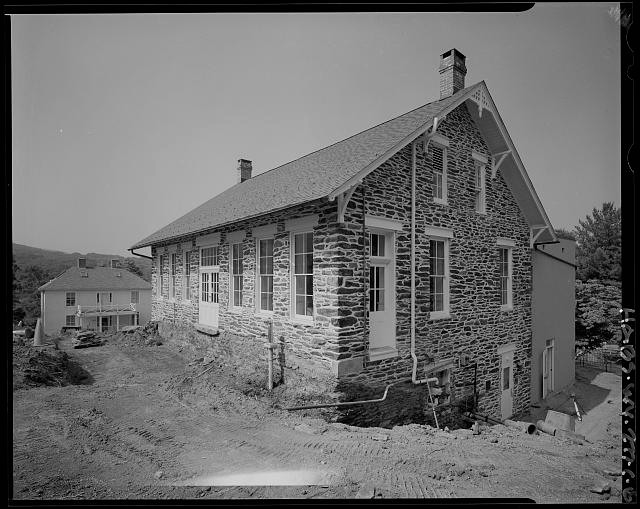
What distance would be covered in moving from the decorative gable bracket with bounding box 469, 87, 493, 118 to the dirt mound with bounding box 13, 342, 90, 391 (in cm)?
745

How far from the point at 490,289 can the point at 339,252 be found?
4.00 m

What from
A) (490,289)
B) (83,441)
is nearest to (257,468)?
(83,441)

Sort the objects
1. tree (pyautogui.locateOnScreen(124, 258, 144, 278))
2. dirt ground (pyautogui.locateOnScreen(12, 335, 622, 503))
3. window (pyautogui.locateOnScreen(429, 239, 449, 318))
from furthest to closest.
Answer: window (pyautogui.locateOnScreen(429, 239, 449, 318)), tree (pyautogui.locateOnScreen(124, 258, 144, 278)), dirt ground (pyautogui.locateOnScreen(12, 335, 622, 503))

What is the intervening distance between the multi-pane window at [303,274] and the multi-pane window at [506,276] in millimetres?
4691

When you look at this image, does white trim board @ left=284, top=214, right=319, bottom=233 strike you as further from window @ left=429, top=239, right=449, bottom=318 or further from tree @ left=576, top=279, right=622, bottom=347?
tree @ left=576, top=279, right=622, bottom=347

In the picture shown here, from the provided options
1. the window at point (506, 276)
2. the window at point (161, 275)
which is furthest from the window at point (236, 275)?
the window at point (506, 276)

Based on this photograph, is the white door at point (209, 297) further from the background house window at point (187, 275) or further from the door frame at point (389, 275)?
the door frame at point (389, 275)

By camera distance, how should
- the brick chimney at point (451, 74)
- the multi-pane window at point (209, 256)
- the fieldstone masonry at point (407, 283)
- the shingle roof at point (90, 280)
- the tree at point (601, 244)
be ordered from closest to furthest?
1. the tree at point (601, 244)
2. the shingle roof at point (90, 280)
3. the fieldstone masonry at point (407, 283)
4. the brick chimney at point (451, 74)
5. the multi-pane window at point (209, 256)

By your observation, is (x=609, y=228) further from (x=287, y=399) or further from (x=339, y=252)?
(x=287, y=399)

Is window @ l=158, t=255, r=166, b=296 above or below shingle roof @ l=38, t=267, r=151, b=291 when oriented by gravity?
below

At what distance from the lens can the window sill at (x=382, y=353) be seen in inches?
158

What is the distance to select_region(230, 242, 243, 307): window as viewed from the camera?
18.0ft

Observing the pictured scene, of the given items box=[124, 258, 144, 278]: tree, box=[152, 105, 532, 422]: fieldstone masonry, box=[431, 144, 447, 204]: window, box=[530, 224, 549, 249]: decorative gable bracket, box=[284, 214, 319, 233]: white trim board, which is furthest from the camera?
box=[530, 224, 549, 249]: decorative gable bracket

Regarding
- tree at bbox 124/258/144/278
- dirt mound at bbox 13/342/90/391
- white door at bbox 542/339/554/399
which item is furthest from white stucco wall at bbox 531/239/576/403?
dirt mound at bbox 13/342/90/391
